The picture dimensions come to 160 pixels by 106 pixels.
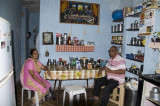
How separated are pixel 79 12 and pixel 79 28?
17.7 inches

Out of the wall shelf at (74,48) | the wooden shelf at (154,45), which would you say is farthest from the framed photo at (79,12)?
the wooden shelf at (154,45)

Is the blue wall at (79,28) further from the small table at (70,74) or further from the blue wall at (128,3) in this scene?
the small table at (70,74)

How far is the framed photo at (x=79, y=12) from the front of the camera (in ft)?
13.9

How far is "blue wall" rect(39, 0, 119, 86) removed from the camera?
417 cm

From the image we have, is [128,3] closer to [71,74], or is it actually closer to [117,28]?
[117,28]

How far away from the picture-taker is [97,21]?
4.55 meters

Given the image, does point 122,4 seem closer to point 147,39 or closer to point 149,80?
point 147,39

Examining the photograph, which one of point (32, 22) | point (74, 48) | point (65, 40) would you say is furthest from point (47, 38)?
point (32, 22)

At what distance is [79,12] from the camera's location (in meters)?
4.35

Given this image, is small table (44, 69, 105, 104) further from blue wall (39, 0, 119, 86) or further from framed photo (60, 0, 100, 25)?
framed photo (60, 0, 100, 25)

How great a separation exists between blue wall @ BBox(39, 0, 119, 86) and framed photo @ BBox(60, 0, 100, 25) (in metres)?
0.11

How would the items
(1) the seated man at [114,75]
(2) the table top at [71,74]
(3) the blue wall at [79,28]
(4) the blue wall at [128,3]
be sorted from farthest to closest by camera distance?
(3) the blue wall at [79,28]
(4) the blue wall at [128,3]
(2) the table top at [71,74]
(1) the seated man at [114,75]

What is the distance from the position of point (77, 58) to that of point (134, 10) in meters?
1.94

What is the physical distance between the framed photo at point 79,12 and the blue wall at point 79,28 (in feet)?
0.37
